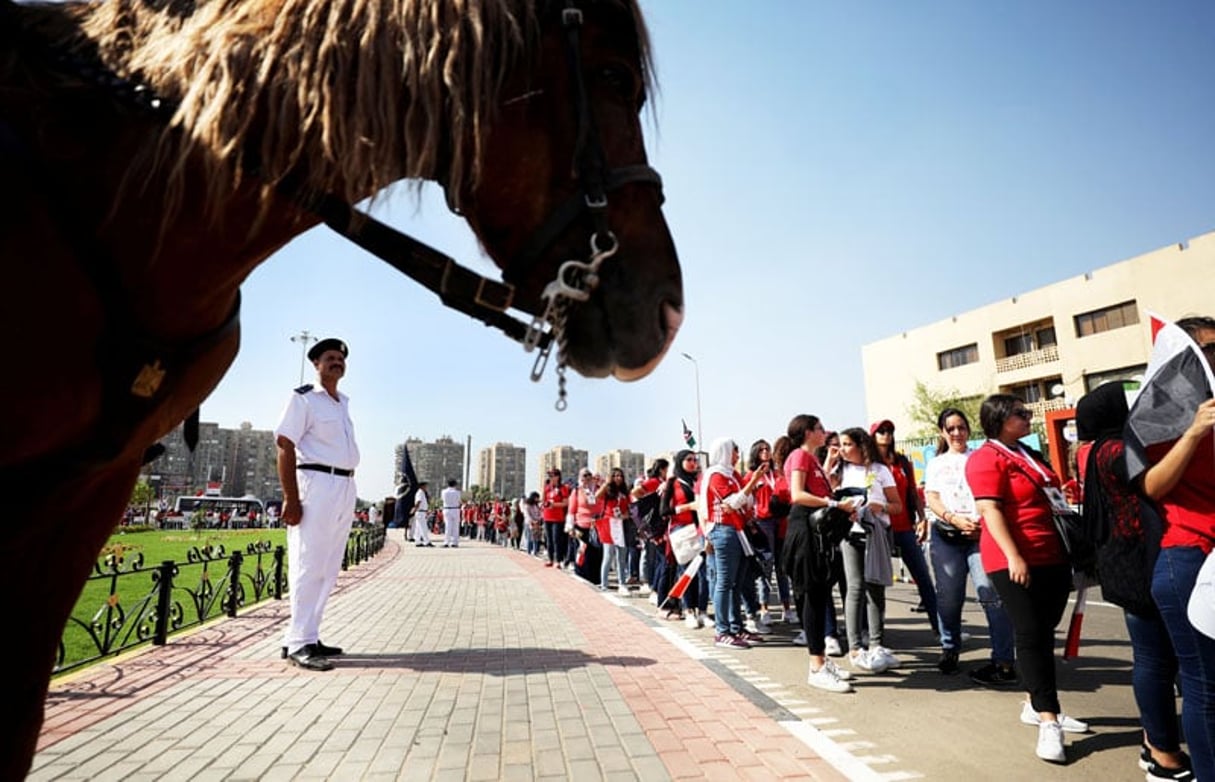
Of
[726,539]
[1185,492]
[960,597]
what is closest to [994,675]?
[960,597]

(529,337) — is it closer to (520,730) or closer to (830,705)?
(520,730)

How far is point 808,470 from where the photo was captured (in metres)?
5.97

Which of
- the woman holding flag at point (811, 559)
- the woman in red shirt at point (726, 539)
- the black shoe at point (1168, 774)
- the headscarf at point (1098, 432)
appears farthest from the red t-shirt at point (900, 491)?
the black shoe at point (1168, 774)

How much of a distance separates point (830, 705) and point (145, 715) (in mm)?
4600

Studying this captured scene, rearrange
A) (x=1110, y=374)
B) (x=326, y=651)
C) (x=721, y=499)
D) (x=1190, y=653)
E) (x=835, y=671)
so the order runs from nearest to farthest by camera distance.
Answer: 1. (x=1190, y=653)
2. (x=835, y=671)
3. (x=326, y=651)
4. (x=721, y=499)
5. (x=1110, y=374)

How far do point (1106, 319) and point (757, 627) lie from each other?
131 feet

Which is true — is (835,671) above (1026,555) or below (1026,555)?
below

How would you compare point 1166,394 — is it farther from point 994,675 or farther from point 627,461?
point 627,461

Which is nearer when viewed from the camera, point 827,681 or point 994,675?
point 827,681

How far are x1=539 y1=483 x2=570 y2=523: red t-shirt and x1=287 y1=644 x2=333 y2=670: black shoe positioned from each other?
10.6 metres

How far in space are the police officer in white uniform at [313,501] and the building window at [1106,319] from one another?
42668mm

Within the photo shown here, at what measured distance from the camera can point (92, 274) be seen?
49.9 inches

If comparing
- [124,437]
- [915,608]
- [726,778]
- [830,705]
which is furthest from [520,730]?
[915,608]

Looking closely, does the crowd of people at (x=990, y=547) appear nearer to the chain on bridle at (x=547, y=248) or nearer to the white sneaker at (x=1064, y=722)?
the white sneaker at (x=1064, y=722)
